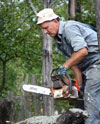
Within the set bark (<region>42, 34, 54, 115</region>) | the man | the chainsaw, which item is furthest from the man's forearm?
bark (<region>42, 34, 54, 115</region>)

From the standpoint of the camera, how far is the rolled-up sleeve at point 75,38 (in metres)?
4.15

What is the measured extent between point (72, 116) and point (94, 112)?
0.50 meters

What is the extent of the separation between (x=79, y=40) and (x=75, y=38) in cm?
6

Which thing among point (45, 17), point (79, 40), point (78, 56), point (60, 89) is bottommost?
point (60, 89)

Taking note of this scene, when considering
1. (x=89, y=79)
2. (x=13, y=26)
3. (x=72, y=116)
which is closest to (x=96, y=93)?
(x=89, y=79)

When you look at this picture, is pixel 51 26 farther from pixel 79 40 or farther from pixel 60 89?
pixel 60 89

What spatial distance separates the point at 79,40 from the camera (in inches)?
164

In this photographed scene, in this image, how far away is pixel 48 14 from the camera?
4.48 metres

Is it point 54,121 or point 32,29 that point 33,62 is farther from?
point 54,121

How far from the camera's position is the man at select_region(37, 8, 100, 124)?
13.8 ft

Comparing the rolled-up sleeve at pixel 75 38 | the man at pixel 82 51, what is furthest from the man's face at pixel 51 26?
the rolled-up sleeve at pixel 75 38

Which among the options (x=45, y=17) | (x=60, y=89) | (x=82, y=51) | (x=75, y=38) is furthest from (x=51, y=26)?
(x=60, y=89)

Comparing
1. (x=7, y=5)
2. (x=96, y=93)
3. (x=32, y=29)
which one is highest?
(x=7, y=5)

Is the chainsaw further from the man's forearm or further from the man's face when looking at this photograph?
the man's face
